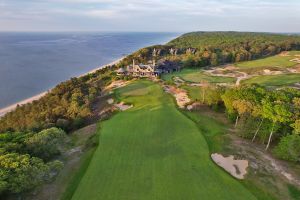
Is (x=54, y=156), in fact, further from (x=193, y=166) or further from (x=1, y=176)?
(x=193, y=166)

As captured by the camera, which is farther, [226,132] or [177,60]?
[177,60]

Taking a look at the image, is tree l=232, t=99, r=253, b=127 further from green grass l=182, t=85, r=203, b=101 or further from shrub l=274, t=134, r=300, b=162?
green grass l=182, t=85, r=203, b=101

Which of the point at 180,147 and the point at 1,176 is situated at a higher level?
the point at 1,176

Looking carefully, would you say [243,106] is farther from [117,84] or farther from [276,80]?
[276,80]

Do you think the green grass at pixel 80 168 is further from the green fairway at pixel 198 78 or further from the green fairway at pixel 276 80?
the green fairway at pixel 276 80

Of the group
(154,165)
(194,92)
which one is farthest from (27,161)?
(194,92)

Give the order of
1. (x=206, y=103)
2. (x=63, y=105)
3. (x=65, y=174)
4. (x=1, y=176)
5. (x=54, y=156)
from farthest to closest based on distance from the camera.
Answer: (x=63, y=105)
(x=206, y=103)
(x=54, y=156)
(x=65, y=174)
(x=1, y=176)

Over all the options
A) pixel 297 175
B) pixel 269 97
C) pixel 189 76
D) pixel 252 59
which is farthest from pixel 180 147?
pixel 252 59
